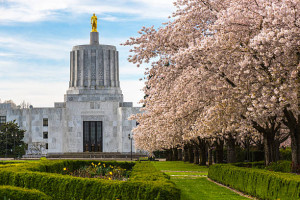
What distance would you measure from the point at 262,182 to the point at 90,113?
70.0 m

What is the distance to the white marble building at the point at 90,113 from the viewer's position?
275 ft

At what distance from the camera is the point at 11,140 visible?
77.8 m

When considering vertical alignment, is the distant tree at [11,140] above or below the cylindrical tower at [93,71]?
below

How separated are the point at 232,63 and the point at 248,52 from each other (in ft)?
6.94

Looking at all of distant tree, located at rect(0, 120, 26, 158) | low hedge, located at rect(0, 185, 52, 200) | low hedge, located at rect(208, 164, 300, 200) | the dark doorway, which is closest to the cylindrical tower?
the dark doorway

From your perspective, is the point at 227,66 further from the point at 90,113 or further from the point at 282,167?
the point at 90,113

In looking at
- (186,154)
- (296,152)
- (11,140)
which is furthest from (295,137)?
(11,140)

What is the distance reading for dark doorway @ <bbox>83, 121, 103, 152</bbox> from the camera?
276 ft

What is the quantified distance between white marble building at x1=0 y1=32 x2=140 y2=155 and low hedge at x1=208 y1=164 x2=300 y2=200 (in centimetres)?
6203

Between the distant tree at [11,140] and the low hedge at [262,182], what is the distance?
196ft

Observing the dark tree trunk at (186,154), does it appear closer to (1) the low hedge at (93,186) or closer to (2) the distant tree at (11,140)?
(2) the distant tree at (11,140)

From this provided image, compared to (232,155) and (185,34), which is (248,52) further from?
(232,155)

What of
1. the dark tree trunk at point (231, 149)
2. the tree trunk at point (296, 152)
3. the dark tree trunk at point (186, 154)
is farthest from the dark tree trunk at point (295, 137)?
the dark tree trunk at point (186, 154)

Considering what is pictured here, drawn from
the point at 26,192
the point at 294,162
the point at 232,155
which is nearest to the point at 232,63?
the point at 294,162
